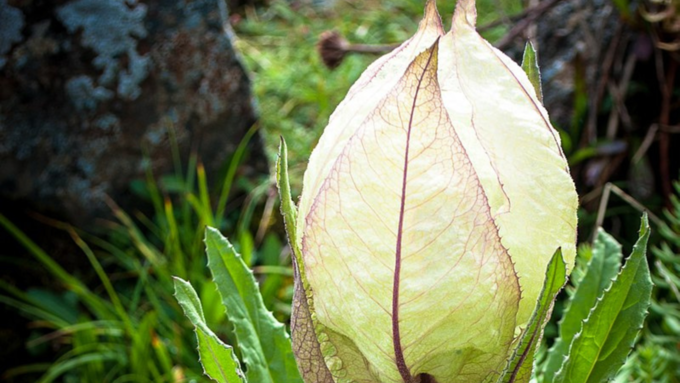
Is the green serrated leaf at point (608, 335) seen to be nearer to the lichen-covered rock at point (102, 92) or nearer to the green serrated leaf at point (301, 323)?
the green serrated leaf at point (301, 323)

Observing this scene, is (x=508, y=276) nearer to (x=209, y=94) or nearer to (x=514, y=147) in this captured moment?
(x=514, y=147)

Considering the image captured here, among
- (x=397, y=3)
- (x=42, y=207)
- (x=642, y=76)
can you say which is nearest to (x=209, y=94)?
(x=42, y=207)

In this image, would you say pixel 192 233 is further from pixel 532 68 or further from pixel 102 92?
pixel 532 68

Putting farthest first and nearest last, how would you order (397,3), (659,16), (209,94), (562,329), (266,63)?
(397,3)
(266,63)
(209,94)
(659,16)
(562,329)

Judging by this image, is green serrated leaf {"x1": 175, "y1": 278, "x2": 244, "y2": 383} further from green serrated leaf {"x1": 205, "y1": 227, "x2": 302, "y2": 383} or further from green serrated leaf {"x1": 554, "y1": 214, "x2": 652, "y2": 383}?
green serrated leaf {"x1": 554, "y1": 214, "x2": 652, "y2": 383}

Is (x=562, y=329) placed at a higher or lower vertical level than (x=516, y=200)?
lower
